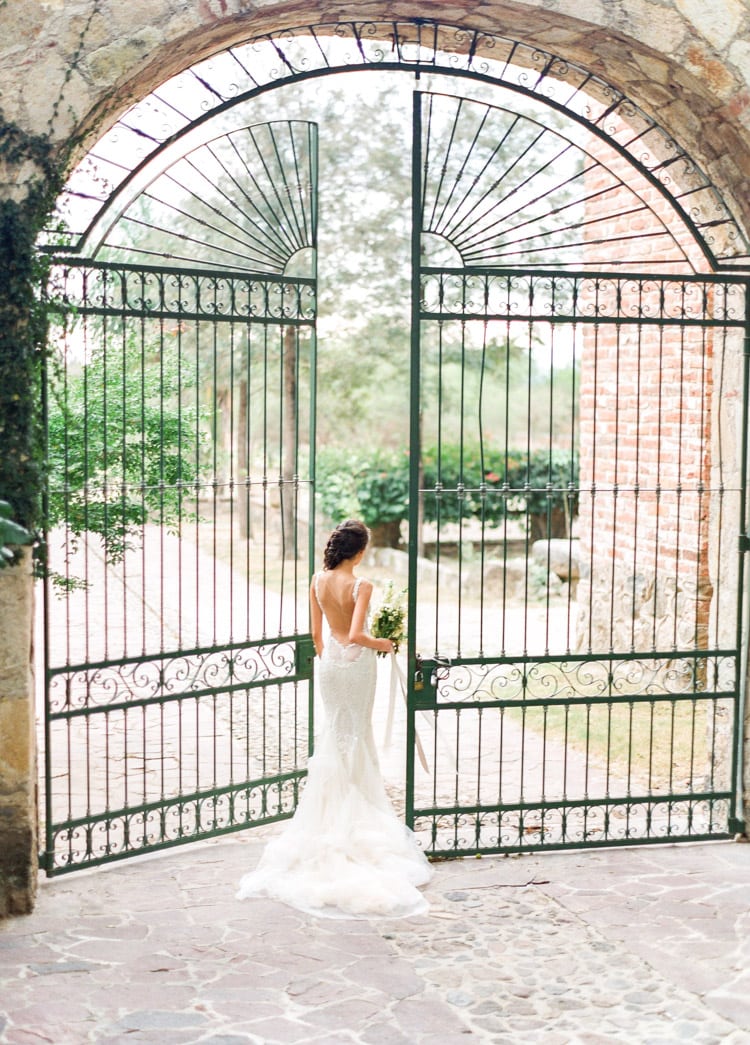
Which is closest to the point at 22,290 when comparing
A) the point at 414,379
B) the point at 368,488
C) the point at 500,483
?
the point at 414,379

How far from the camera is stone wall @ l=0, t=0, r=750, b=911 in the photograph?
5.04 meters

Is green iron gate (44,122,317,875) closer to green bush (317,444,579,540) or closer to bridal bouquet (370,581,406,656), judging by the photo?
bridal bouquet (370,581,406,656)

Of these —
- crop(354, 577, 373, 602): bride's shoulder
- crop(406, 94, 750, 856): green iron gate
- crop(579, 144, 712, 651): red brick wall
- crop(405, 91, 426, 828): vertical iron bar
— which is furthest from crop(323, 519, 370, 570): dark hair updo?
crop(579, 144, 712, 651): red brick wall

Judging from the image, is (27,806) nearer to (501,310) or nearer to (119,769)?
(119,769)

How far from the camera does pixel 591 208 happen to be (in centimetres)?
1071

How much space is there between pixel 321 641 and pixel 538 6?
342 centimetres

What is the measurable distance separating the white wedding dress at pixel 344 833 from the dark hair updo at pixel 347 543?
17.6 inches

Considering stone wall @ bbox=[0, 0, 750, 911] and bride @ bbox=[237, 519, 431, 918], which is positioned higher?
stone wall @ bbox=[0, 0, 750, 911]

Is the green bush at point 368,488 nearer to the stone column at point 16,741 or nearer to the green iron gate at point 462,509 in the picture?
the green iron gate at point 462,509

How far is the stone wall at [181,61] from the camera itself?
504 cm

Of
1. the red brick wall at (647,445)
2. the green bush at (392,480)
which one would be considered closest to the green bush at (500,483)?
the green bush at (392,480)

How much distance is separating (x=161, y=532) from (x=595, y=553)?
4966mm

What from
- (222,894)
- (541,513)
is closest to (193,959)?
(222,894)

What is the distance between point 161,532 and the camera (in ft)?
Result: 23.1
